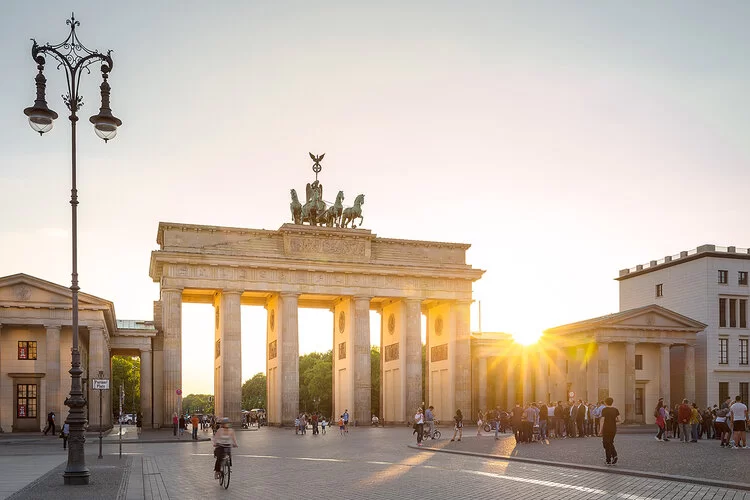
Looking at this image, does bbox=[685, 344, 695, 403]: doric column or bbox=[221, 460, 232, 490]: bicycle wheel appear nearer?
bbox=[221, 460, 232, 490]: bicycle wheel

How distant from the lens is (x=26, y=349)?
5753 cm

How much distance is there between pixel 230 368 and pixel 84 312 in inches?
571

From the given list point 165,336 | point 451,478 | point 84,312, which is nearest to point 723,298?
point 165,336

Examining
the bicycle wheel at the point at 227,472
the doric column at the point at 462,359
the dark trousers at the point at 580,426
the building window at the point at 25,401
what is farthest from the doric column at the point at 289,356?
the bicycle wheel at the point at 227,472

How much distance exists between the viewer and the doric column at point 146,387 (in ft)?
216

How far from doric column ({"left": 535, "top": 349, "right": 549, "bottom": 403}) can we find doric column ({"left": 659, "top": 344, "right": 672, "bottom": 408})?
10.5 m

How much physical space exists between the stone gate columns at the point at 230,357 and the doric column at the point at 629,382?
30.7m

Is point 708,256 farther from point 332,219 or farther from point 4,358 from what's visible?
point 4,358

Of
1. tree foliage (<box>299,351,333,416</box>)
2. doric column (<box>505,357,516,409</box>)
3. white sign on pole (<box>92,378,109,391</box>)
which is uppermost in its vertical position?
white sign on pole (<box>92,378,109,391</box>)

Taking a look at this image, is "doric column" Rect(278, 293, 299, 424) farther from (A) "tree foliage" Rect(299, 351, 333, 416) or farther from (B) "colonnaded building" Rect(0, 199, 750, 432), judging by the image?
(A) "tree foliage" Rect(299, 351, 333, 416)

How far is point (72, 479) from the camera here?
20.8m

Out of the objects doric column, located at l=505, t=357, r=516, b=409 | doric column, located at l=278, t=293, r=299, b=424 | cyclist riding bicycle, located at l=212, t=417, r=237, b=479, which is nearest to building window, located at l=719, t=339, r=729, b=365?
doric column, located at l=505, t=357, r=516, b=409

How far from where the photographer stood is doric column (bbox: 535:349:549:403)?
2970 inches

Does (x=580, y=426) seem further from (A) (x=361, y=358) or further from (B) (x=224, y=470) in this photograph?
(A) (x=361, y=358)
